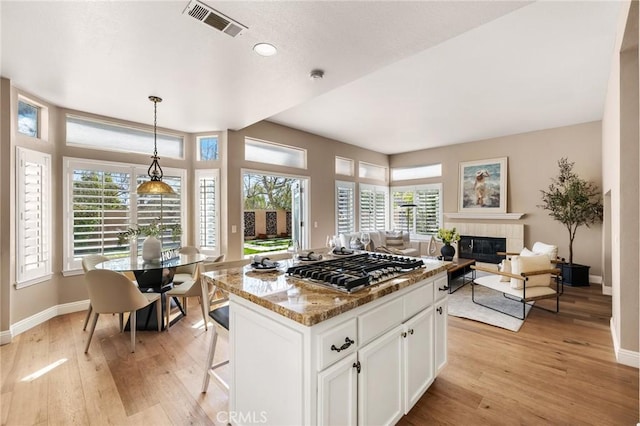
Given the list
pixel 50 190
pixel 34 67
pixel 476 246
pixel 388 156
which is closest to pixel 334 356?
pixel 34 67

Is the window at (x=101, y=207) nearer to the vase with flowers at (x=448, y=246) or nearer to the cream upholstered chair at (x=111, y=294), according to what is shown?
the cream upholstered chair at (x=111, y=294)

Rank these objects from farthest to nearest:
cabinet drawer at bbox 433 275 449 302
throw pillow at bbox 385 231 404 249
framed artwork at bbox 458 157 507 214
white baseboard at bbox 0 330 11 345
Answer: throw pillow at bbox 385 231 404 249
framed artwork at bbox 458 157 507 214
white baseboard at bbox 0 330 11 345
cabinet drawer at bbox 433 275 449 302

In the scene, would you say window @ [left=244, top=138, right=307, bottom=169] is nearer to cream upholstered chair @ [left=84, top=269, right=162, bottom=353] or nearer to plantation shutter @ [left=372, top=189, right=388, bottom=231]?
plantation shutter @ [left=372, top=189, right=388, bottom=231]

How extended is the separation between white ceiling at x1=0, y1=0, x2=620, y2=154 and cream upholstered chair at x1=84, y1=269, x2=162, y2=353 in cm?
205

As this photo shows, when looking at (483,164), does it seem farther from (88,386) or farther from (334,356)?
(88,386)

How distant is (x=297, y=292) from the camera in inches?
61.1

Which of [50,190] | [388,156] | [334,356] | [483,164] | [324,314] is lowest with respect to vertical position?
[334,356]

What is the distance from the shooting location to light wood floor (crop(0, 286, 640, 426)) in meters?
2.01

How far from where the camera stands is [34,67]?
2820 mm

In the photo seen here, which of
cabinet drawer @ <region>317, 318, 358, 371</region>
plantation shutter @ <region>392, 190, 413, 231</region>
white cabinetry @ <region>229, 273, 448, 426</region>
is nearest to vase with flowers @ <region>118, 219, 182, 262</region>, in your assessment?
white cabinetry @ <region>229, 273, 448, 426</region>

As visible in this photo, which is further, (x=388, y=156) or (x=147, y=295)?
(x=388, y=156)

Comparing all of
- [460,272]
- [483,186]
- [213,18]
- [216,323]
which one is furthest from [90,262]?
[483,186]

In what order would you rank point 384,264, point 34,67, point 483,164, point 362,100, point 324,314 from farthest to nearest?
1. point 483,164
2. point 362,100
3. point 34,67
4. point 384,264
5. point 324,314

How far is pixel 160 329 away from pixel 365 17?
150 inches
